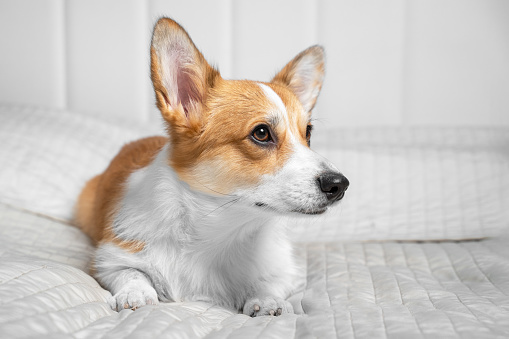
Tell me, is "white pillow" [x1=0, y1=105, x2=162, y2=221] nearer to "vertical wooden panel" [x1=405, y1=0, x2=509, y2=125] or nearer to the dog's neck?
the dog's neck

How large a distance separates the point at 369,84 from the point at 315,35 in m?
0.46

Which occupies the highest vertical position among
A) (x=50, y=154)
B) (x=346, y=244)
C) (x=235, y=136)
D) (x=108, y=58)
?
(x=108, y=58)

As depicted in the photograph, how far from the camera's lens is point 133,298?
4.20ft

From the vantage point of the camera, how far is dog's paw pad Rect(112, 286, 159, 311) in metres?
1.27

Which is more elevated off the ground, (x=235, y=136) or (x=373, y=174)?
(x=235, y=136)

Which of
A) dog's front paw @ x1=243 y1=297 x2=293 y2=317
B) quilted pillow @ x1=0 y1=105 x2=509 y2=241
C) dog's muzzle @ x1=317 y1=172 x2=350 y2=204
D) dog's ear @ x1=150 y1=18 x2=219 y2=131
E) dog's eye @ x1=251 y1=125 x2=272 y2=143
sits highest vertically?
dog's ear @ x1=150 y1=18 x2=219 y2=131

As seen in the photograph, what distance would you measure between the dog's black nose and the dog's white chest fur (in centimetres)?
20

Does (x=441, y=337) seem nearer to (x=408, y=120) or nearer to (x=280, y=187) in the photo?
(x=280, y=187)

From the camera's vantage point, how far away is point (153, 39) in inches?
56.0

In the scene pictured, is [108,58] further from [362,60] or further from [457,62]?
[457,62]

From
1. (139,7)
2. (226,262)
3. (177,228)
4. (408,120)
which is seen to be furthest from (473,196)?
(139,7)

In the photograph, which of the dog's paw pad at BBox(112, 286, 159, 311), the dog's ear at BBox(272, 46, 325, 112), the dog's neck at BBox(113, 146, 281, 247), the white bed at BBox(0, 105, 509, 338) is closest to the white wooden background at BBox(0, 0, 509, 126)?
the white bed at BBox(0, 105, 509, 338)

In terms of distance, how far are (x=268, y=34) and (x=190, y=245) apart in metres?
2.08

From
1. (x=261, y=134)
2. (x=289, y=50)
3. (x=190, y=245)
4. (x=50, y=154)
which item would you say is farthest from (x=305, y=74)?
(x=289, y=50)
